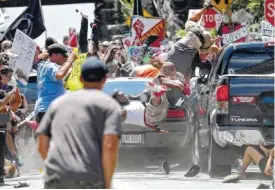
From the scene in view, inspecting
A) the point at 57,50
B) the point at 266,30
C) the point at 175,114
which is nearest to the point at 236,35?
the point at 266,30

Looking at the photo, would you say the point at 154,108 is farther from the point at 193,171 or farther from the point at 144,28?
the point at 144,28

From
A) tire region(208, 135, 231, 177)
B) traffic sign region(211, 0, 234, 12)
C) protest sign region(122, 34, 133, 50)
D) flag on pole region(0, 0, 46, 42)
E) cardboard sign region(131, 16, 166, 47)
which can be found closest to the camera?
tire region(208, 135, 231, 177)

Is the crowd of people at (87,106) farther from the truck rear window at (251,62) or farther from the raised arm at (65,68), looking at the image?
the truck rear window at (251,62)

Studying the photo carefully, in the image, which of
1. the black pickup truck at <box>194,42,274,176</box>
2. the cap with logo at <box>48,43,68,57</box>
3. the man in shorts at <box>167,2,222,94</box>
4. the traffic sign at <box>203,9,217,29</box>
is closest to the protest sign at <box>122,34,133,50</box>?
the traffic sign at <box>203,9,217,29</box>

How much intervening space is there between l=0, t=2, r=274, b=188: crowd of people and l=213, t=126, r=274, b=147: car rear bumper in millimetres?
409

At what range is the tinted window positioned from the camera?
1920 cm

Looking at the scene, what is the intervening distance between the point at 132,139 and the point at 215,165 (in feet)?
5.87

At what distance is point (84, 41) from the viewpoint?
2130 cm

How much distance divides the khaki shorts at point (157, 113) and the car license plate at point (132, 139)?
28cm

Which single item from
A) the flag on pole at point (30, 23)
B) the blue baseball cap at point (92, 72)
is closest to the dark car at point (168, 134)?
the flag on pole at point (30, 23)

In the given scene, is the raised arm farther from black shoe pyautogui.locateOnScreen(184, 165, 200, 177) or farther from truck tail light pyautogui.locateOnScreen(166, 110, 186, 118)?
truck tail light pyautogui.locateOnScreen(166, 110, 186, 118)

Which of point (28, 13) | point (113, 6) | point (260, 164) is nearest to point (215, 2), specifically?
point (28, 13)

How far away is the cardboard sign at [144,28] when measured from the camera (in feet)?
99.7

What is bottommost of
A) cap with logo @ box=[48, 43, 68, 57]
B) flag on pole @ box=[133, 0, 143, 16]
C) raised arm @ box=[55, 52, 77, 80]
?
flag on pole @ box=[133, 0, 143, 16]
